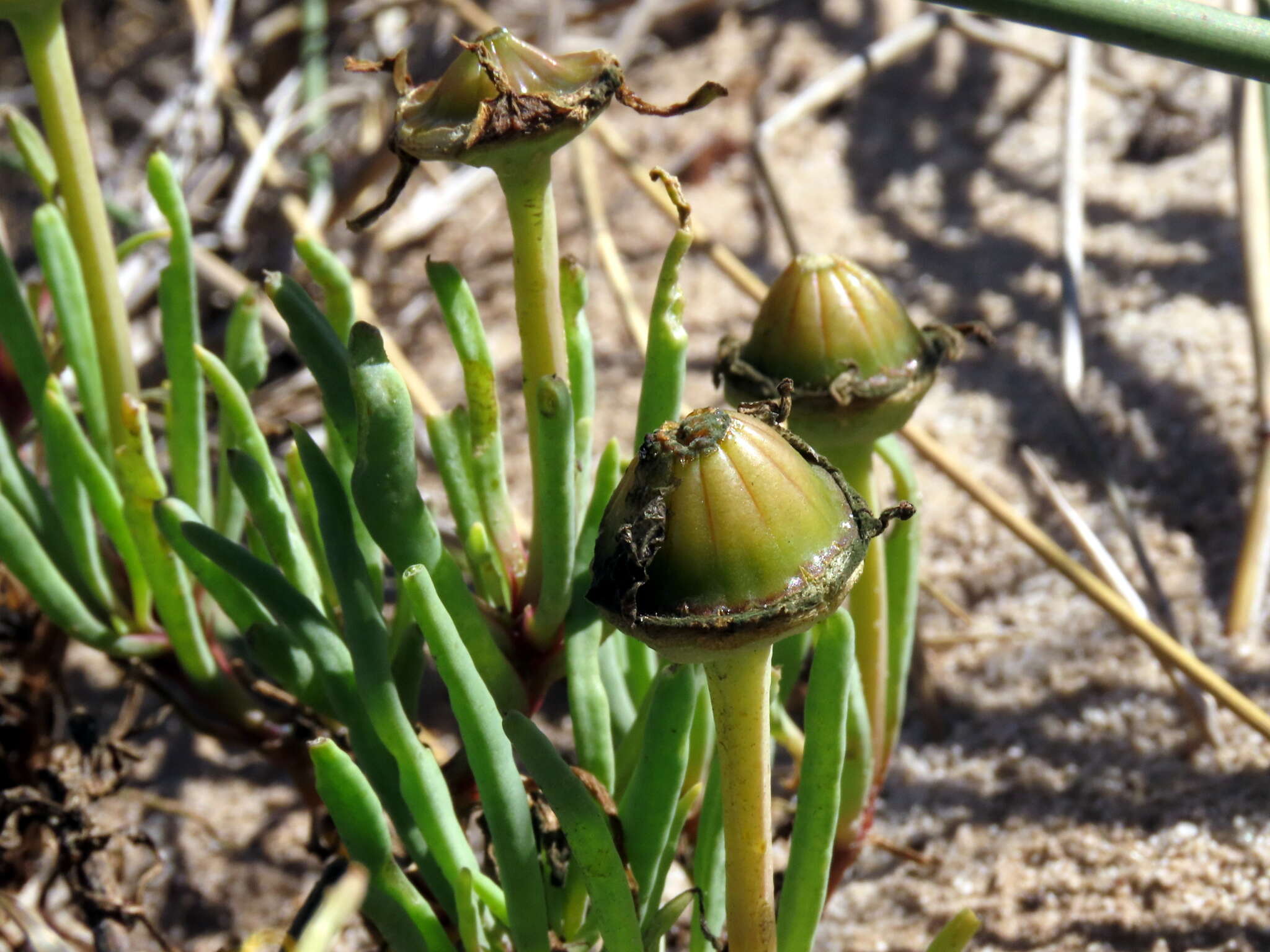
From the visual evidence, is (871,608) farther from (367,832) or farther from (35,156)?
(35,156)

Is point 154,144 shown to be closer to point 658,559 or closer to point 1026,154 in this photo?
point 1026,154

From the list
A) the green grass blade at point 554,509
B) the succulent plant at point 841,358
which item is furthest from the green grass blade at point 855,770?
the green grass blade at point 554,509

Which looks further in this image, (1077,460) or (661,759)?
(1077,460)

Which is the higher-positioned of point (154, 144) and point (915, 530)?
point (154, 144)

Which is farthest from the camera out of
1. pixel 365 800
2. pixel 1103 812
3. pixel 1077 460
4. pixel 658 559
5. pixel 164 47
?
pixel 164 47

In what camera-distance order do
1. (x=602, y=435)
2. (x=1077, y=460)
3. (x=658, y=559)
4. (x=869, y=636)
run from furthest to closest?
(x=602, y=435)
(x=1077, y=460)
(x=869, y=636)
(x=658, y=559)

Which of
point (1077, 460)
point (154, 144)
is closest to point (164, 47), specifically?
point (154, 144)

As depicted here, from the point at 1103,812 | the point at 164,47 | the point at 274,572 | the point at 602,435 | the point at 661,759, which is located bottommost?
the point at 1103,812
